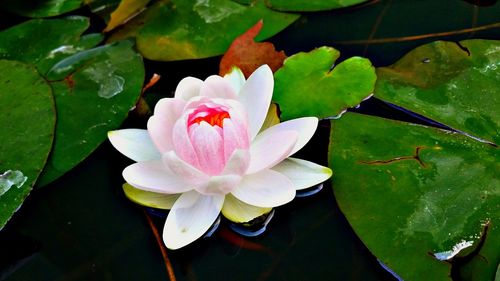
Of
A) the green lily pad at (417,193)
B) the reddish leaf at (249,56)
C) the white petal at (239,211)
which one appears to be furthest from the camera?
the reddish leaf at (249,56)

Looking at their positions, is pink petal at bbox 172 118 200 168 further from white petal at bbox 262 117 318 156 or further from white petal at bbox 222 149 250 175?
white petal at bbox 262 117 318 156

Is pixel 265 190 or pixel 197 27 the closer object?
pixel 265 190

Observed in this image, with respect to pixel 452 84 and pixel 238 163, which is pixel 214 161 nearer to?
pixel 238 163

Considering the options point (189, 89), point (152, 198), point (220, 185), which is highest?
point (189, 89)

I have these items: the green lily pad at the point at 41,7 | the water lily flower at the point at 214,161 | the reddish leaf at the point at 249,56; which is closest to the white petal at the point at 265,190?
the water lily flower at the point at 214,161

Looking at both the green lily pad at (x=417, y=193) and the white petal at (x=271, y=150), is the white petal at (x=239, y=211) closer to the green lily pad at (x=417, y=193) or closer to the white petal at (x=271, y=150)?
the white petal at (x=271, y=150)

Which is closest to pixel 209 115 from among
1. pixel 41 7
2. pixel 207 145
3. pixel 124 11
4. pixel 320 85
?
pixel 207 145

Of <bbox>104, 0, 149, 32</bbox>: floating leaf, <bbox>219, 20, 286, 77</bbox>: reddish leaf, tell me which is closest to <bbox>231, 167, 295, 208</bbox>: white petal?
<bbox>219, 20, 286, 77</bbox>: reddish leaf
